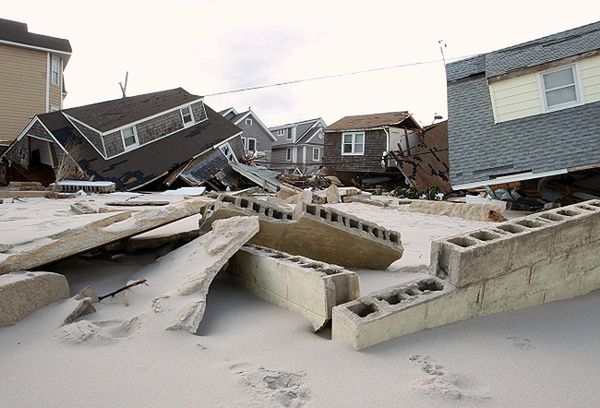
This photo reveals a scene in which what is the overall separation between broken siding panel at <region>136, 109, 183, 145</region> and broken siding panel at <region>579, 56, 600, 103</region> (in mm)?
18633

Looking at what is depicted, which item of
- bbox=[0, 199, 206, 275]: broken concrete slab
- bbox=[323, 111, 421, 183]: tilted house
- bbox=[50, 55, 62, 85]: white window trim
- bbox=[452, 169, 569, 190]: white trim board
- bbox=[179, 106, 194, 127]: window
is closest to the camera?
bbox=[0, 199, 206, 275]: broken concrete slab

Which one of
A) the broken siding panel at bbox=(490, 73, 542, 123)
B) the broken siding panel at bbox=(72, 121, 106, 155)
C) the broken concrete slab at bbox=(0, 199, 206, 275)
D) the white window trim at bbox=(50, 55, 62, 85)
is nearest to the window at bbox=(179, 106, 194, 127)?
the broken siding panel at bbox=(72, 121, 106, 155)

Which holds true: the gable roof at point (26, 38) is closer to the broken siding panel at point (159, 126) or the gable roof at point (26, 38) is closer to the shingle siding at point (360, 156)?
the broken siding panel at point (159, 126)

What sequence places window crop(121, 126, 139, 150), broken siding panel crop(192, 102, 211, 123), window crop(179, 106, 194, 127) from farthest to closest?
broken siding panel crop(192, 102, 211, 123) → window crop(179, 106, 194, 127) → window crop(121, 126, 139, 150)

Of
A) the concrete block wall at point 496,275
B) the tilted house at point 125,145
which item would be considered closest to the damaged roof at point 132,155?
the tilted house at point 125,145

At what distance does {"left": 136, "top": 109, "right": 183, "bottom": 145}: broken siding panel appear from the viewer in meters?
21.5

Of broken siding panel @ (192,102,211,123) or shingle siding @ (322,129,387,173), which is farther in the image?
shingle siding @ (322,129,387,173)

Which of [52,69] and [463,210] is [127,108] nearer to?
[52,69]

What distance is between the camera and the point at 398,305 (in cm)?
284

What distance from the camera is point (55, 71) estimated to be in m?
25.0

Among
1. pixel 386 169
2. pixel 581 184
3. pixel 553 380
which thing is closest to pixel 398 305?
pixel 553 380

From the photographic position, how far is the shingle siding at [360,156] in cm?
2544

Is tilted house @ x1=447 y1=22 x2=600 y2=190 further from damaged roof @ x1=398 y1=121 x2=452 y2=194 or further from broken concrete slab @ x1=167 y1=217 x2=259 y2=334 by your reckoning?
broken concrete slab @ x1=167 y1=217 x2=259 y2=334

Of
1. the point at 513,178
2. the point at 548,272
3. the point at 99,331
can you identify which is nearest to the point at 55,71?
the point at 513,178
